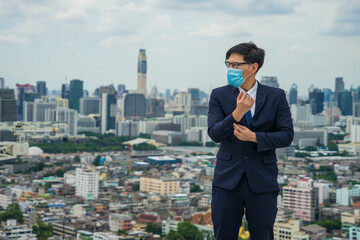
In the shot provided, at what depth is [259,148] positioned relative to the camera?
1030 mm

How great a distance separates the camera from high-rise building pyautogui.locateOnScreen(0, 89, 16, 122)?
15.7 m

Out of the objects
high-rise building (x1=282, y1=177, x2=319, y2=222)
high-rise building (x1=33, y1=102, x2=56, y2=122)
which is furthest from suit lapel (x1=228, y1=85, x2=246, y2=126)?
high-rise building (x1=33, y1=102, x2=56, y2=122)

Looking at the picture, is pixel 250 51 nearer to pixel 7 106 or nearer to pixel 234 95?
pixel 234 95

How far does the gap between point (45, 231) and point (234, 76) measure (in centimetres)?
764

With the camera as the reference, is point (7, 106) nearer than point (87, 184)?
No

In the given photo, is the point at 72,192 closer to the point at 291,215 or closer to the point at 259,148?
the point at 291,215

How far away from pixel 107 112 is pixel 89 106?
5.07 metres

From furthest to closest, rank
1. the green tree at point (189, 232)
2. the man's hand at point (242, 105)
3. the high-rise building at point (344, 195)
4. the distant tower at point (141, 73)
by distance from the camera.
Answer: the distant tower at point (141, 73) < the high-rise building at point (344, 195) < the green tree at point (189, 232) < the man's hand at point (242, 105)

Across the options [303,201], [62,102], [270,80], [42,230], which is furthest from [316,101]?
[42,230]

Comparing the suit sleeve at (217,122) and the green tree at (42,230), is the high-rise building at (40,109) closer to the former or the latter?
the green tree at (42,230)

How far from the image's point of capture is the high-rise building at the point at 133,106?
33312mm

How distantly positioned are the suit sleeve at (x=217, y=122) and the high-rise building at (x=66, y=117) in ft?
78.0

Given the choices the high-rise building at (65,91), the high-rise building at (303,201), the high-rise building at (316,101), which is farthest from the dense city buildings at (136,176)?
the high-rise building at (316,101)

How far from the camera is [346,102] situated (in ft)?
115
